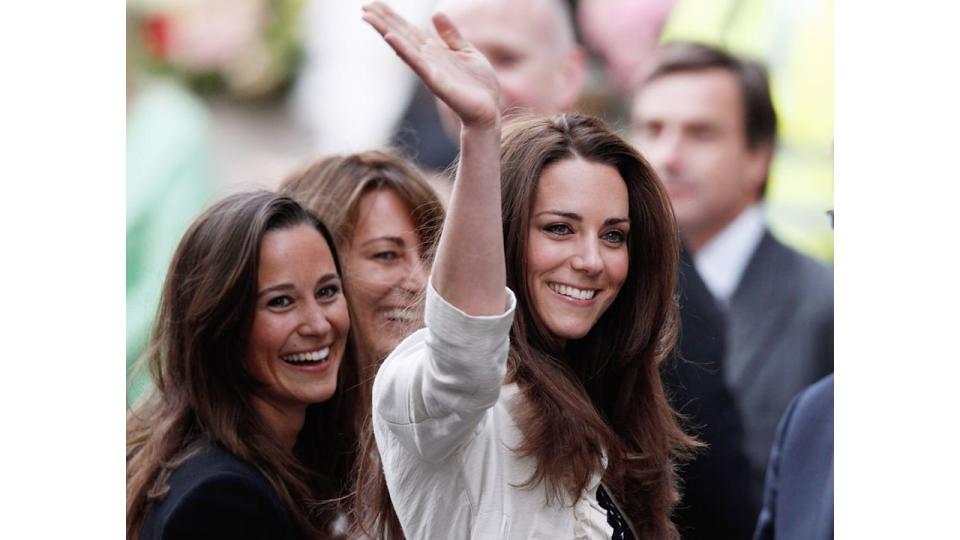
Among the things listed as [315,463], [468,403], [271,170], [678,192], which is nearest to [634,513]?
[468,403]

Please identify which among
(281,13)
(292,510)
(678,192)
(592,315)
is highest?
(281,13)

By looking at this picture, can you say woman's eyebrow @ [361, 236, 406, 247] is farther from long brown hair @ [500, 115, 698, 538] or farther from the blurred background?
long brown hair @ [500, 115, 698, 538]

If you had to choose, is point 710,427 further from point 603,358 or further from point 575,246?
point 575,246

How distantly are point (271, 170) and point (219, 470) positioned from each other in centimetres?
84

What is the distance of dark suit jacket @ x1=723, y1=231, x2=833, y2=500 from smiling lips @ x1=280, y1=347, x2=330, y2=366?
0.89 m

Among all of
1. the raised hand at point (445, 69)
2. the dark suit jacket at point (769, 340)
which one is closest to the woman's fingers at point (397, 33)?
the raised hand at point (445, 69)

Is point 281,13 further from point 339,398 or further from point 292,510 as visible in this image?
point 292,510

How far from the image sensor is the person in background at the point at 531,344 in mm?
1305

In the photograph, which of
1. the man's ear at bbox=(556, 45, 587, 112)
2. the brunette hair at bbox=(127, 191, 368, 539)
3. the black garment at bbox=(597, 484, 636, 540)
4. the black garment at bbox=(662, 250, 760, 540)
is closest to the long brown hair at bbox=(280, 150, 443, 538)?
the brunette hair at bbox=(127, 191, 368, 539)

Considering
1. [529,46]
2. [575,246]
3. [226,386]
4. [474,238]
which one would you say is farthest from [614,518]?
[529,46]

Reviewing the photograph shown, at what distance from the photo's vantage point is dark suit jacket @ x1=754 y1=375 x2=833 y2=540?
2338mm

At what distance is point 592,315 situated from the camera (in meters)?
1.62

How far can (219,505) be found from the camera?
1.81m

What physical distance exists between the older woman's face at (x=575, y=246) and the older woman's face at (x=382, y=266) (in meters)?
0.63
